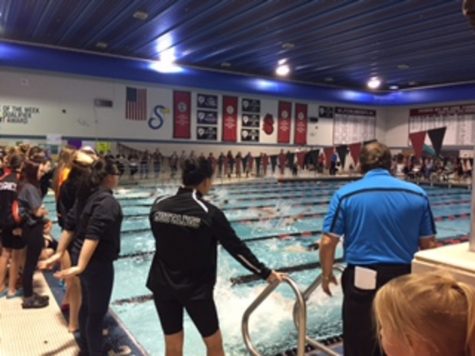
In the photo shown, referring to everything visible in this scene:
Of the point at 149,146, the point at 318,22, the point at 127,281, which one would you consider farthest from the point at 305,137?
the point at 127,281

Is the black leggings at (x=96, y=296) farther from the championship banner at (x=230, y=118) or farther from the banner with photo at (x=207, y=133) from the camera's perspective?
the championship banner at (x=230, y=118)

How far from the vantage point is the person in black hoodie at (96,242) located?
8.27 feet

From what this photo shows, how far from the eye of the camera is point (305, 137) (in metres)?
20.1

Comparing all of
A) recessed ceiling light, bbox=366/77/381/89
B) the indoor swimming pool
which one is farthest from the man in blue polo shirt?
recessed ceiling light, bbox=366/77/381/89

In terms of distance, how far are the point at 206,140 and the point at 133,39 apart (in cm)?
639

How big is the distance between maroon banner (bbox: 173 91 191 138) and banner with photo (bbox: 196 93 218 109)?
1.44 ft

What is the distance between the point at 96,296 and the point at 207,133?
49.3 feet

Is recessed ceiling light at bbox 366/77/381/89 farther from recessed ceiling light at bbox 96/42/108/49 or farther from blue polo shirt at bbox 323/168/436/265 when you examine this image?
blue polo shirt at bbox 323/168/436/265

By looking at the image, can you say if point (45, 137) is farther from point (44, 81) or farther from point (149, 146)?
point (149, 146)

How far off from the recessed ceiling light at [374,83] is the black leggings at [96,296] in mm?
16759

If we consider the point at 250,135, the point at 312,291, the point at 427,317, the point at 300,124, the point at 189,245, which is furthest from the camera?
the point at 300,124

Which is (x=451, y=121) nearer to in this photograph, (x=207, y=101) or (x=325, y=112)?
(x=325, y=112)

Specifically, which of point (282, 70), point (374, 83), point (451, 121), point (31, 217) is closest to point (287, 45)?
point (282, 70)

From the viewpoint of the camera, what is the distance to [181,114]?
1673cm
